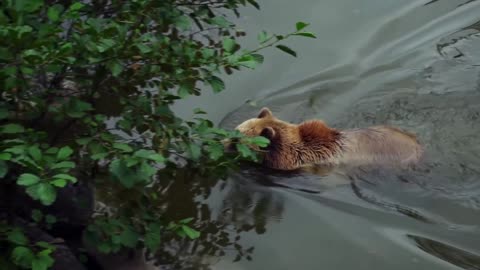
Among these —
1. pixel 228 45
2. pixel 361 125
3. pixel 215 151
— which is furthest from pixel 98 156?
pixel 361 125

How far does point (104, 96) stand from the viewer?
4.80 meters

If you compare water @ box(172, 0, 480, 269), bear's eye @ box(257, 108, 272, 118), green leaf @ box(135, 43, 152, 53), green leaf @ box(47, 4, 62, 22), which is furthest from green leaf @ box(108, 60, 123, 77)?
bear's eye @ box(257, 108, 272, 118)

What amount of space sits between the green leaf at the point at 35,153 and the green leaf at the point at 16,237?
562 mm

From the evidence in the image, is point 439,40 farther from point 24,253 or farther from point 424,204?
point 24,253

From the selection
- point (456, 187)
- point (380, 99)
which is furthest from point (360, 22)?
point (456, 187)

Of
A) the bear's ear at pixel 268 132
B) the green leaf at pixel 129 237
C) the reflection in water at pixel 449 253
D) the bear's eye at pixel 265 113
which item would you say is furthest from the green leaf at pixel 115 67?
the bear's eye at pixel 265 113

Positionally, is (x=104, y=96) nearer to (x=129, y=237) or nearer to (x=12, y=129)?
(x=129, y=237)

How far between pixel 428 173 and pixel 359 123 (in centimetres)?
102

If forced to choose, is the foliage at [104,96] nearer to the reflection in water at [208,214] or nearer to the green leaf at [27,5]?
the green leaf at [27,5]

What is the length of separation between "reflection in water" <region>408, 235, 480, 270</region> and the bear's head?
1.39 m

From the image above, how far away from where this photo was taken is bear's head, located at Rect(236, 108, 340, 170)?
6977 mm

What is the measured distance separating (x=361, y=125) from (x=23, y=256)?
4.33m

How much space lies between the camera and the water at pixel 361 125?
576cm

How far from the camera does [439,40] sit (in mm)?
8445
